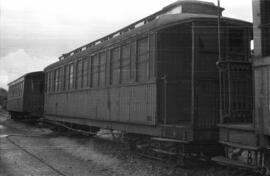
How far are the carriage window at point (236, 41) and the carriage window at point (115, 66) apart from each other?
318cm

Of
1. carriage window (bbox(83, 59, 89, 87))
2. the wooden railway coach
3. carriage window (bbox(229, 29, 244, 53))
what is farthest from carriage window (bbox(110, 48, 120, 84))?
the wooden railway coach

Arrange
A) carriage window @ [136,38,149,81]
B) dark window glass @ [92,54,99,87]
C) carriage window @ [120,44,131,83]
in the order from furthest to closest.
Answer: dark window glass @ [92,54,99,87], carriage window @ [120,44,131,83], carriage window @ [136,38,149,81]

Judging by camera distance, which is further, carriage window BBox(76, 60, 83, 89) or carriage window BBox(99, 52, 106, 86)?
carriage window BBox(76, 60, 83, 89)

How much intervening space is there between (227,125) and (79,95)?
7.30 meters

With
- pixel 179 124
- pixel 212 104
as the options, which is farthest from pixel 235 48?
pixel 179 124

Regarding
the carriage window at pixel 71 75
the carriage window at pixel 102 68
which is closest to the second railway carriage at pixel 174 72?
the carriage window at pixel 102 68

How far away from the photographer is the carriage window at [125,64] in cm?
909

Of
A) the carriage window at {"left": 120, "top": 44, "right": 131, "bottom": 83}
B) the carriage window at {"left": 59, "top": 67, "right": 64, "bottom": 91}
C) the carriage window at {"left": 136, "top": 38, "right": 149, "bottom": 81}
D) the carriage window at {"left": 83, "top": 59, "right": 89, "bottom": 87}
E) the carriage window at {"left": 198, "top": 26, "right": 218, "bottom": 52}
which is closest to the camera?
the carriage window at {"left": 198, "top": 26, "right": 218, "bottom": 52}

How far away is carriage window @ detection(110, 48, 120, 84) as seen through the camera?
965cm

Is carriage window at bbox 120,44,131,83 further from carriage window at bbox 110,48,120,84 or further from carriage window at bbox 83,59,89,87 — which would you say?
carriage window at bbox 83,59,89,87

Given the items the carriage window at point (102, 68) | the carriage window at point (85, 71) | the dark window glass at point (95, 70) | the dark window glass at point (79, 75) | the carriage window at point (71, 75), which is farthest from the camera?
the carriage window at point (71, 75)

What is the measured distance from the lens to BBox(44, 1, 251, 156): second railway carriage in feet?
23.7

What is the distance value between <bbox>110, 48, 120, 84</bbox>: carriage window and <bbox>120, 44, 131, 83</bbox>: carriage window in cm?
25

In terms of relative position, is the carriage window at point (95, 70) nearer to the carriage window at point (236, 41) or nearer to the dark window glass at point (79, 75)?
the dark window glass at point (79, 75)
